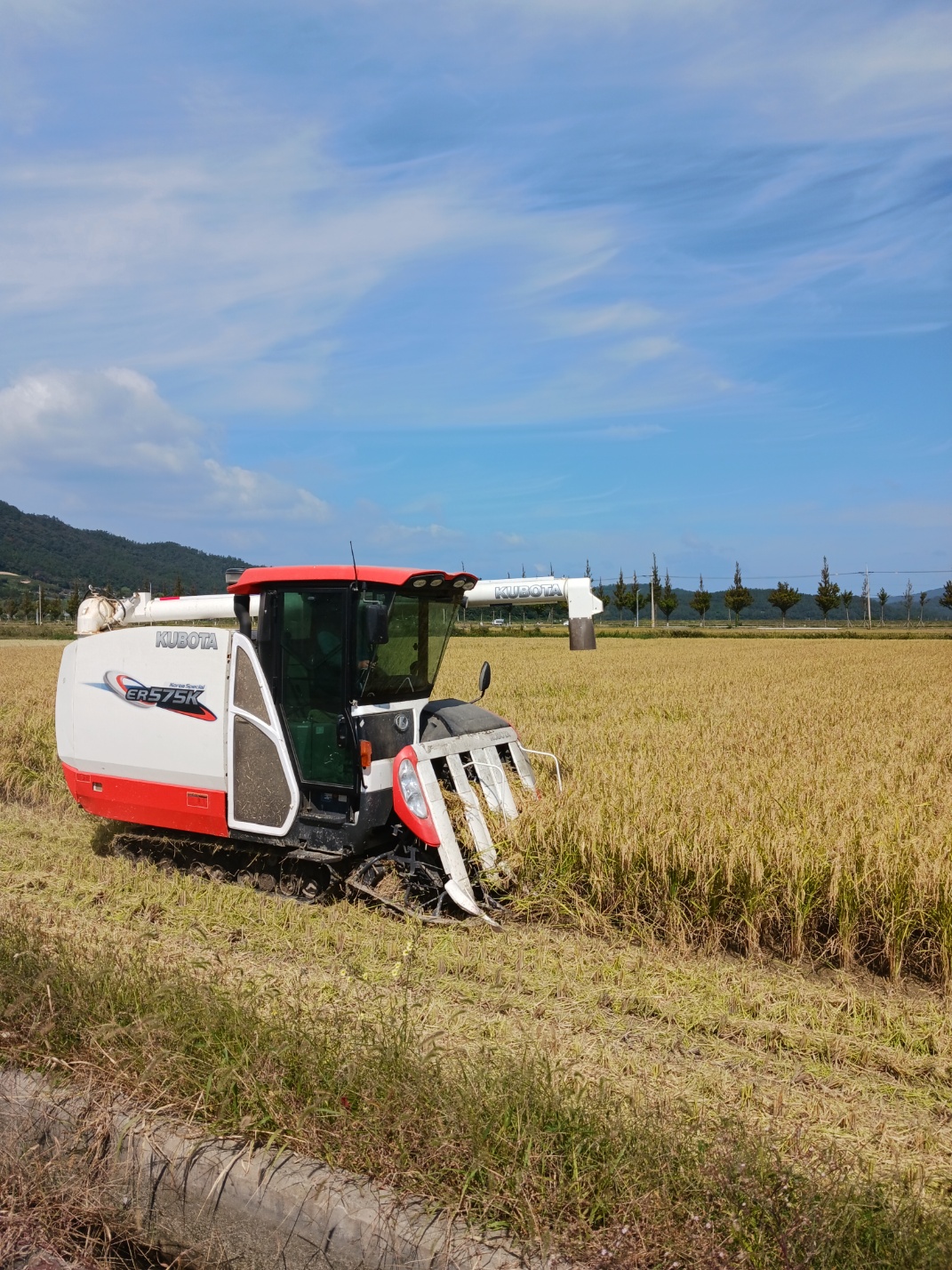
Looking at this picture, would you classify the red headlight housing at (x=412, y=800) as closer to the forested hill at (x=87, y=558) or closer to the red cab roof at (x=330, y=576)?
the red cab roof at (x=330, y=576)

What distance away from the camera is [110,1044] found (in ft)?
11.4

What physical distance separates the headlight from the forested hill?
10752 cm

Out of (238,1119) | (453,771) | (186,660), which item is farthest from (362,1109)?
(186,660)

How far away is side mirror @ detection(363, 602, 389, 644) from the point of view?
6.19 meters

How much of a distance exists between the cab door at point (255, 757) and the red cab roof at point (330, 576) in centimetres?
40

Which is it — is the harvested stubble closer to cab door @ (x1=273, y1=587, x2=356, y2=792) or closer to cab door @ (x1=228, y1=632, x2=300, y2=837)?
cab door @ (x1=273, y1=587, x2=356, y2=792)

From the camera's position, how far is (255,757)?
668 centimetres

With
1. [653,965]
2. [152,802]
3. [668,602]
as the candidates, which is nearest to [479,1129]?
[653,965]

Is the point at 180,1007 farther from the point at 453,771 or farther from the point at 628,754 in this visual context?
the point at 628,754

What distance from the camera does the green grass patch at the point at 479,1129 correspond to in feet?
8.05

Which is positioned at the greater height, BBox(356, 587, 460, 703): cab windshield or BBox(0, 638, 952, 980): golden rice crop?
BBox(356, 587, 460, 703): cab windshield

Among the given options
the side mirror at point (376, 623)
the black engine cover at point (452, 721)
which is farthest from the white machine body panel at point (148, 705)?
the black engine cover at point (452, 721)

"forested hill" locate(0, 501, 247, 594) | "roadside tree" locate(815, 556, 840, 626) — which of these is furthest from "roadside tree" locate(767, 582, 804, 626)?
"forested hill" locate(0, 501, 247, 594)

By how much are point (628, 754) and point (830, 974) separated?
4.00 m
